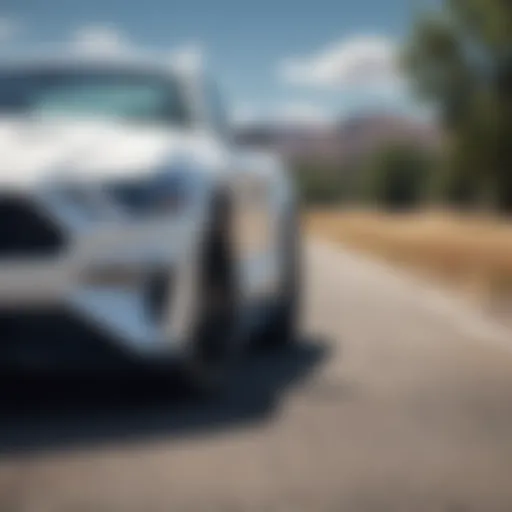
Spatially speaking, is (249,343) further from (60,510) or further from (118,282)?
(60,510)

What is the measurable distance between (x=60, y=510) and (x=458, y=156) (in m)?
40.5

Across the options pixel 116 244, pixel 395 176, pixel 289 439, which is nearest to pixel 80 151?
pixel 116 244

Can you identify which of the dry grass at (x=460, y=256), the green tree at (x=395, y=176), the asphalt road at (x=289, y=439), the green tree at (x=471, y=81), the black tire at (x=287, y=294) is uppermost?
the green tree at (x=395, y=176)

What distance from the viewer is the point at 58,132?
6.51 meters

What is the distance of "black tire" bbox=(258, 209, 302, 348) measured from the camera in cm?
871

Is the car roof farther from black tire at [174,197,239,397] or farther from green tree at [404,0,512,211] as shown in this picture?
green tree at [404,0,512,211]

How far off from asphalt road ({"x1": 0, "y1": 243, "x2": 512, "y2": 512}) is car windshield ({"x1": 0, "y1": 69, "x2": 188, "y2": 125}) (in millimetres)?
1403

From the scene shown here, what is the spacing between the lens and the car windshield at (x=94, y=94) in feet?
23.6

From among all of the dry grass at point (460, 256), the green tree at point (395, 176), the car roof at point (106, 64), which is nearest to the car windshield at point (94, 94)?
the car roof at point (106, 64)

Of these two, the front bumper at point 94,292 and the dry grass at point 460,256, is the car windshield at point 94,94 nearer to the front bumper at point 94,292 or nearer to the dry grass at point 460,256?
the front bumper at point 94,292

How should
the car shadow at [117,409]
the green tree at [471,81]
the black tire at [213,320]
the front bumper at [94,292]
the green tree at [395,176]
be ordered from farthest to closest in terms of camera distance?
the green tree at [395,176], the green tree at [471,81], the black tire at [213,320], the front bumper at [94,292], the car shadow at [117,409]

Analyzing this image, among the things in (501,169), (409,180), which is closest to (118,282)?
(501,169)

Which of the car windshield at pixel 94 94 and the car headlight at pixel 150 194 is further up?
the car windshield at pixel 94 94

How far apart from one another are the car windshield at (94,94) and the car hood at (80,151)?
459mm
